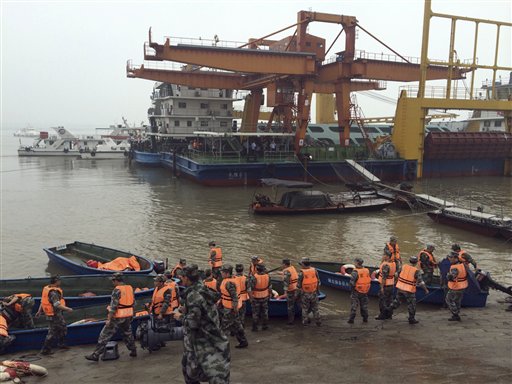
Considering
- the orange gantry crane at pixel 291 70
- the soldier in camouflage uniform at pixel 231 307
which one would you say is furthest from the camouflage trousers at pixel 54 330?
the orange gantry crane at pixel 291 70

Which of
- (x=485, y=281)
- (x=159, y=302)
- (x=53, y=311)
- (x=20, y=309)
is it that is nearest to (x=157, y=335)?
(x=159, y=302)

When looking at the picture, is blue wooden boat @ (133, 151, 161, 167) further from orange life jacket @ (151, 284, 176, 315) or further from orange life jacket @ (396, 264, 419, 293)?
orange life jacket @ (396, 264, 419, 293)

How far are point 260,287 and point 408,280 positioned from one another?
3.01 metres

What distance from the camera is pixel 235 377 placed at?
6348 mm

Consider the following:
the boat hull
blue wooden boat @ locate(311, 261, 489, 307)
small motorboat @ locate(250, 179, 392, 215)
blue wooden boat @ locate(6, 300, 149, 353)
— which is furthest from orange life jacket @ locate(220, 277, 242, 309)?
small motorboat @ locate(250, 179, 392, 215)

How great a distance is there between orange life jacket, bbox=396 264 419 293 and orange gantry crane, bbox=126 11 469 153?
24245 millimetres

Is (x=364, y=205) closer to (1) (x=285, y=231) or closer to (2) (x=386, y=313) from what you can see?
(1) (x=285, y=231)

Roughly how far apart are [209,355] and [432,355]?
441 cm

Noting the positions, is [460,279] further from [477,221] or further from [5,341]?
[477,221]

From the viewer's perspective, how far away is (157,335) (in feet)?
25.2

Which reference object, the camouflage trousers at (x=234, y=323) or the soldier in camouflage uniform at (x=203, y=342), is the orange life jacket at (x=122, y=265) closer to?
the camouflage trousers at (x=234, y=323)

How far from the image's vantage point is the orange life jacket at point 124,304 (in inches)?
292

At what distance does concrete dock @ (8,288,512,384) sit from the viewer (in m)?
6.21

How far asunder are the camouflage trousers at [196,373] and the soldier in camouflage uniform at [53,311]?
4328mm
